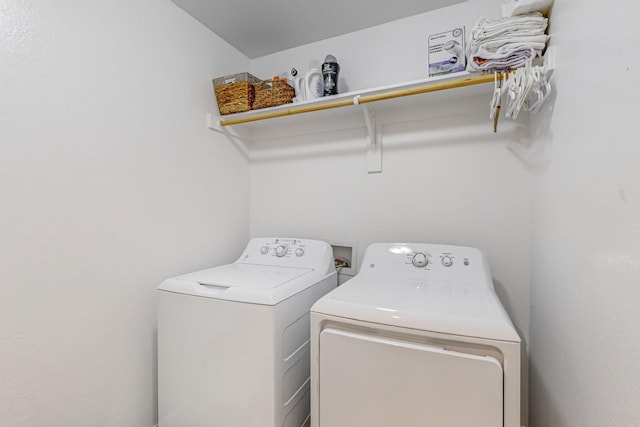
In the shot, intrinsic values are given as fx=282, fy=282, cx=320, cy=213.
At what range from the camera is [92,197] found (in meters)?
1.19

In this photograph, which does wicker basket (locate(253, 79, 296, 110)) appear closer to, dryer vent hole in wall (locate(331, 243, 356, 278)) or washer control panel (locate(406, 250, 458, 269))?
dryer vent hole in wall (locate(331, 243, 356, 278))

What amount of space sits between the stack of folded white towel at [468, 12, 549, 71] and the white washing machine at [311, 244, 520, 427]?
3.11ft

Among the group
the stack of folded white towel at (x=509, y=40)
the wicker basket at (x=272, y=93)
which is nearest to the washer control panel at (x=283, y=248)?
the wicker basket at (x=272, y=93)

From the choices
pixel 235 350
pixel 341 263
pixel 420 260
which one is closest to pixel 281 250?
pixel 341 263

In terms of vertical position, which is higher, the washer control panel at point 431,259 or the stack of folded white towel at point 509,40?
the stack of folded white towel at point 509,40

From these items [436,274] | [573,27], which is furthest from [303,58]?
[436,274]

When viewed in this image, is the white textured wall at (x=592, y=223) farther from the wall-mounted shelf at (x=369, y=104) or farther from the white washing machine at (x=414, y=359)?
the wall-mounted shelf at (x=369, y=104)

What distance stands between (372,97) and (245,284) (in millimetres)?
1104

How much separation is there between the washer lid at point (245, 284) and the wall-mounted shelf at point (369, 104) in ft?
2.77

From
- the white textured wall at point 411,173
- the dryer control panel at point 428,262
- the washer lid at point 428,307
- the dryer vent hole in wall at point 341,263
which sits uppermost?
the white textured wall at point 411,173

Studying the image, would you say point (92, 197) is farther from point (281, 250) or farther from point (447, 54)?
point (447, 54)

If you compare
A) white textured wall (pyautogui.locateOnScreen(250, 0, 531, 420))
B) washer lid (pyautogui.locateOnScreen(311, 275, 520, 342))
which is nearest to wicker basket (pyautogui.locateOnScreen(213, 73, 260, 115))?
white textured wall (pyautogui.locateOnScreen(250, 0, 531, 420))

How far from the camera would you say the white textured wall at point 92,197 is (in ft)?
3.23

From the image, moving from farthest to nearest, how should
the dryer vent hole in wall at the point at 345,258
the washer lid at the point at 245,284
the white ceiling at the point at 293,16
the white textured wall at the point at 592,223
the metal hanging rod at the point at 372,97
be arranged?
the dryer vent hole in wall at the point at 345,258, the white ceiling at the point at 293,16, the metal hanging rod at the point at 372,97, the washer lid at the point at 245,284, the white textured wall at the point at 592,223
